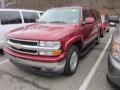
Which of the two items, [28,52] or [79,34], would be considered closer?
[28,52]

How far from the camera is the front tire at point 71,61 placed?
4426mm

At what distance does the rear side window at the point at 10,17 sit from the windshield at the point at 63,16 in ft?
5.93

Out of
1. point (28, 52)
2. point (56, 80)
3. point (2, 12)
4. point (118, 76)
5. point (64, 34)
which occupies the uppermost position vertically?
point (2, 12)

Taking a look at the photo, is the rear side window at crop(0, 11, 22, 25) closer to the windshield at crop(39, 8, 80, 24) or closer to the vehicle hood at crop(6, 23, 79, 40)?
the windshield at crop(39, 8, 80, 24)

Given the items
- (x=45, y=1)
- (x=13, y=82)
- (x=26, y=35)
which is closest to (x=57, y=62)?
(x=26, y=35)

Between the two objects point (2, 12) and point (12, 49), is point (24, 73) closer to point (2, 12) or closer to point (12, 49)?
point (12, 49)

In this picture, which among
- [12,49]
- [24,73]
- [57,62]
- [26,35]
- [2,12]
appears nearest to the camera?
[57,62]

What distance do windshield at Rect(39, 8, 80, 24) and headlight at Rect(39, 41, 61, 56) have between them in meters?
1.49

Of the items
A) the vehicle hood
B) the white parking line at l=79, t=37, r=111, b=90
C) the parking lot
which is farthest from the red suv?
the white parking line at l=79, t=37, r=111, b=90

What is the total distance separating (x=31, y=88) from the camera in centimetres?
407

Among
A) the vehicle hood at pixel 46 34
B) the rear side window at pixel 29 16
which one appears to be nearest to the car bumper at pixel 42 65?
the vehicle hood at pixel 46 34

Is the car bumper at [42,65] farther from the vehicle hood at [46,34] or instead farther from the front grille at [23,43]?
the vehicle hood at [46,34]

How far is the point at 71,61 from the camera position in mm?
4645

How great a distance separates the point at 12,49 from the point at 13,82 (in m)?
0.82
